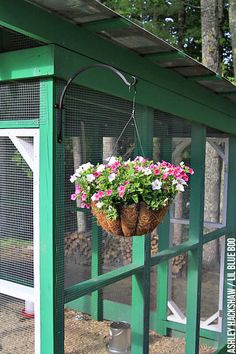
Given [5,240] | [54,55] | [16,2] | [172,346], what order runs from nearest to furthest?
[16,2] < [54,55] < [5,240] < [172,346]

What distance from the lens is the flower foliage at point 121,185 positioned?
1.80 m

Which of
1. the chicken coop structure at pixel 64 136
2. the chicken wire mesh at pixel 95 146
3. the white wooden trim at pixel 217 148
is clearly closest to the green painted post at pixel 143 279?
the chicken coop structure at pixel 64 136

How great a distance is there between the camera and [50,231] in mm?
1931

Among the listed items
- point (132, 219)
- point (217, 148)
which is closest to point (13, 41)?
point (132, 219)

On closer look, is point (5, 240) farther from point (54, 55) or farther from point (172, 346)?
point (172, 346)

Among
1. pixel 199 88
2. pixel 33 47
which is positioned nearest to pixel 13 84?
pixel 33 47

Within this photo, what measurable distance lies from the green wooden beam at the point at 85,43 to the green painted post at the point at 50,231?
0.23 meters

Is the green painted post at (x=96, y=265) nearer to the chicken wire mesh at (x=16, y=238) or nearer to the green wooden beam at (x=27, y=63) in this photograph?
the chicken wire mesh at (x=16, y=238)

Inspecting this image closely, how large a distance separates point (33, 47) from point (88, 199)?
79 cm

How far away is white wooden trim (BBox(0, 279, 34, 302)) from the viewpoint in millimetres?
2053

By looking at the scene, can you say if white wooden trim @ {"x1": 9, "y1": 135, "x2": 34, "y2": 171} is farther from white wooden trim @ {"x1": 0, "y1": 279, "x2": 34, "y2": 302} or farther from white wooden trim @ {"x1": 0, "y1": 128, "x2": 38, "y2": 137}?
white wooden trim @ {"x1": 0, "y1": 279, "x2": 34, "y2": 302}

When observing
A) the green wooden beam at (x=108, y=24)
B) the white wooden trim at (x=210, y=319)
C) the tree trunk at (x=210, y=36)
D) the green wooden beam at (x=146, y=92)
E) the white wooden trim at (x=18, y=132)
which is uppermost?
the tree trunk at (x=210, y=36)

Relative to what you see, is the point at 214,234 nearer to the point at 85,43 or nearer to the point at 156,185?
the point at 156,185

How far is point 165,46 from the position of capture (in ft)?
7.62
